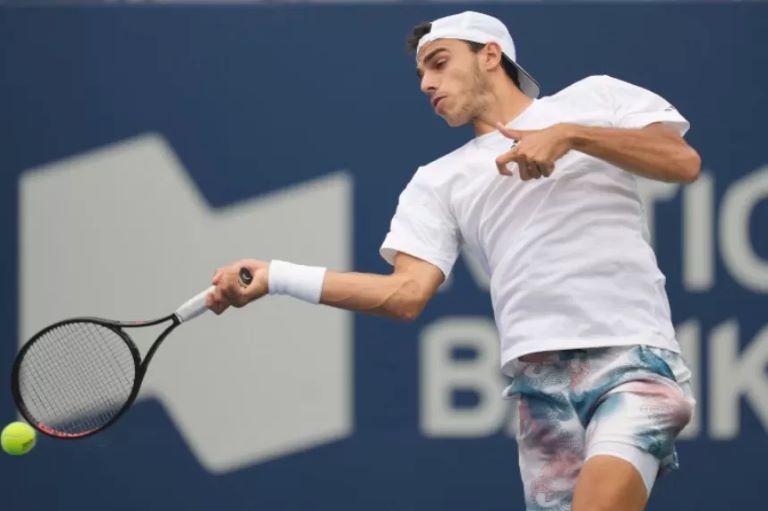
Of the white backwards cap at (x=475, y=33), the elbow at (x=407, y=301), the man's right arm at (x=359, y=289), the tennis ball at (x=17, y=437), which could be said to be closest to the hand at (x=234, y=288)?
the man's right arm at (x=359, y=289)

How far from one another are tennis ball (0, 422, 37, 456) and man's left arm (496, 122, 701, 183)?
6.74 feet

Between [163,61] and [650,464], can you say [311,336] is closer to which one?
[163,61]

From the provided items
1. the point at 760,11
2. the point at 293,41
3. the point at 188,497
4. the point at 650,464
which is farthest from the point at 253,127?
the point at 650,464

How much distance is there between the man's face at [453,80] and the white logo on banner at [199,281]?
1.84 m

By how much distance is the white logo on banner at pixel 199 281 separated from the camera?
612 cm

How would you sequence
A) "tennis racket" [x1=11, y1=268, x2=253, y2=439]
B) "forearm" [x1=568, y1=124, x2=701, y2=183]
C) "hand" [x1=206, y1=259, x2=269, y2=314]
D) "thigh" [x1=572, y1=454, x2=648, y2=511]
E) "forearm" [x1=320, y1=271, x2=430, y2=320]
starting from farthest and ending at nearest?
"tennis racket" [x1=11, y1=268, x2=253, y2=439] < "forearm" [x1=320, y1=271, x2=430, y2=320] < "hand" [x1=206, y1=259, x2=269, y2=314] < "forearm" [x1=568, y1=124, x2=701, y2=183] < "thigh" [x1=572, y1=454, x2=648, y2=511]

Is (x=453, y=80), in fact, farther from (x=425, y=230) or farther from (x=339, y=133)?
(x=339, y=133)

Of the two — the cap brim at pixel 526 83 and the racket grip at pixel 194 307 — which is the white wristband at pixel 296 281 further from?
the cap brim at pixel 526 83

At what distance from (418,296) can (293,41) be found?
2.23 m

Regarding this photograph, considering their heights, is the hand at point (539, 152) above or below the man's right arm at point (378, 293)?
above

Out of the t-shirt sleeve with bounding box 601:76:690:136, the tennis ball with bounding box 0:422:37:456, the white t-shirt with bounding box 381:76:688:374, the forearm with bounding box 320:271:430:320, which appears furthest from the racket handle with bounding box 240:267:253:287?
the tennis ball with bounding box 0:422:37:456

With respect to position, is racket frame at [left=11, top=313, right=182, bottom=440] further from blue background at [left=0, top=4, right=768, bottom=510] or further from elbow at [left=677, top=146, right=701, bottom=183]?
blue background at [left=0, top=4, right=768, bottom=510]

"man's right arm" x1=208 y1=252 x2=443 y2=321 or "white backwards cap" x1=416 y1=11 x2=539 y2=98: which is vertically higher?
"white backwards cap" x1=416 y1=11 x2=539 y2=98

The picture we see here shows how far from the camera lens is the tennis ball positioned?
5.33 m
